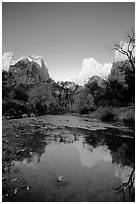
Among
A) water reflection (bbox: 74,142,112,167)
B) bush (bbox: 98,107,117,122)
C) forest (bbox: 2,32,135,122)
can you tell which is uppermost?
forest (bbox: 2,32,135,122)

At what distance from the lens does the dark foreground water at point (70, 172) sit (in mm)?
4910

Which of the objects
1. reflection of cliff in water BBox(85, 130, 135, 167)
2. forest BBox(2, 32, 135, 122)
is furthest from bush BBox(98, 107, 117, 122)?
reflection of cliff in water BBox(85, 130, 135, 167)

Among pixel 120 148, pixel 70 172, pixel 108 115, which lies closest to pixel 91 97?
pixel 108 115

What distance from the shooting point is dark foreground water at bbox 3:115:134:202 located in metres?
4.91

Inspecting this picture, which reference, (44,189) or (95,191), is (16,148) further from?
(95,191)

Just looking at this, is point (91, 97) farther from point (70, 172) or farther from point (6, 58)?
point (70, 172)

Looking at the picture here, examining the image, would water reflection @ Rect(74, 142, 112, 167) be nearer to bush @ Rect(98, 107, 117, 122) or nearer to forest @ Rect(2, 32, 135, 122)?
forest @ Rect(2, 32, 135, 122)

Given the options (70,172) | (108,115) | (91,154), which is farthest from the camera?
(108,115)

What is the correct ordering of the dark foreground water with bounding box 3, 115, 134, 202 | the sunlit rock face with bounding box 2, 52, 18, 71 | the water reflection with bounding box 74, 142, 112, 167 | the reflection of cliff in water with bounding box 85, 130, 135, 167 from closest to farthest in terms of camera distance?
the dark foreground water with bounding box 3, 115, 134, 202, the water reflection with bounding box 74, 142, 112, 167, the reflection of cliff in water with bounding box 85, 130, 135, 167, the sunlit rock face with bounding box 2, 52, 18, 71

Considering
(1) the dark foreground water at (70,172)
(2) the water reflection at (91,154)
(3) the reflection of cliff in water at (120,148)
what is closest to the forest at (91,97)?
(3) the reflection of cliff in water at (120,148)

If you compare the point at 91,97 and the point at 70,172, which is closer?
the point at 70,172

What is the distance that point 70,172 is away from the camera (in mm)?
6664

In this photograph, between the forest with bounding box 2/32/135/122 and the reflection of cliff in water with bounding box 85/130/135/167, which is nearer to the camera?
the reflection of cliff in water with bounding box 85/130/135/167

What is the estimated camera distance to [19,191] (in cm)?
494
